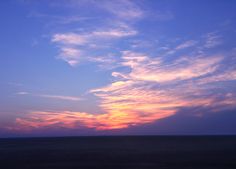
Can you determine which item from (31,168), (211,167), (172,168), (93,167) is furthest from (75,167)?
(211,167)

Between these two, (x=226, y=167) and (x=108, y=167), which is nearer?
(x=226, y=167)

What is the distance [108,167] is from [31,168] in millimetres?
9769

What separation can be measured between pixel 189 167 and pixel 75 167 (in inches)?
567

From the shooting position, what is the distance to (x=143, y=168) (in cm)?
3681

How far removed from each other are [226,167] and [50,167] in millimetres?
21920

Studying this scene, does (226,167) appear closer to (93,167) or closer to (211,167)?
(211,167)

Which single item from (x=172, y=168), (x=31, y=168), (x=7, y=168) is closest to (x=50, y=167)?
(x=31, y=168)

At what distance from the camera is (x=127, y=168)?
36.9m

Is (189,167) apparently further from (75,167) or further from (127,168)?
(75,167)

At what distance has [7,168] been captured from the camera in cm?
3841

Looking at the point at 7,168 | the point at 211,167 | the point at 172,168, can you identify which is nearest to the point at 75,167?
the point at 7,168

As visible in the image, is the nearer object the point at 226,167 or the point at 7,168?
the point at 226,167

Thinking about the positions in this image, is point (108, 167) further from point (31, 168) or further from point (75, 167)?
point (31, 168)

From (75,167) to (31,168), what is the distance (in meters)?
5.54
